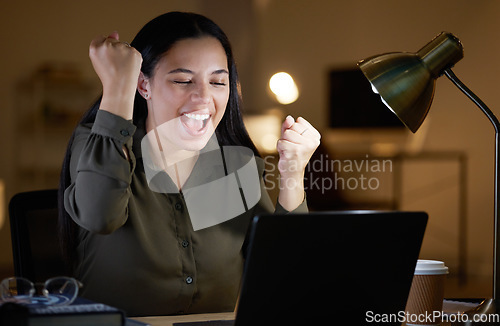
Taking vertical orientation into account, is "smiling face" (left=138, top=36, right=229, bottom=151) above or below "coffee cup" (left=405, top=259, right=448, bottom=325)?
above

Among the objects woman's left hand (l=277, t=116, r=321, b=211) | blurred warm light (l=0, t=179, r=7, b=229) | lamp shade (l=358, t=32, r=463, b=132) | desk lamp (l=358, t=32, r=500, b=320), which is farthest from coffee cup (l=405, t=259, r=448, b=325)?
blurred warm light (l=0, t=179, r=7, b=229)

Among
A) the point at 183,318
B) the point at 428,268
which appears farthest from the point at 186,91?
the point at 428,268

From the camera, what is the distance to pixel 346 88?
5.89m

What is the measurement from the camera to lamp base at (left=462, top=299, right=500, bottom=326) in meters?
0.99

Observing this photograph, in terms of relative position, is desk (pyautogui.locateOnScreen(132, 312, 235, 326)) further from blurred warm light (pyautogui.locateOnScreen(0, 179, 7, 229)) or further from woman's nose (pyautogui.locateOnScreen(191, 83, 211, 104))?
blurred warm light (pyautogui.locateOnScreen(0, 179, 7, 229))

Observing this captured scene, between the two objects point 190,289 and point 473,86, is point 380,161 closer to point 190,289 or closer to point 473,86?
point 473,86

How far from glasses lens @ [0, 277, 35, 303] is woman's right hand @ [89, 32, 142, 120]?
0.40 metres

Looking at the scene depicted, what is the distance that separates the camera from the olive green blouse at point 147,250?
4.12 feet

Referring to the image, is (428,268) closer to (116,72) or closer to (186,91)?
(116,72)

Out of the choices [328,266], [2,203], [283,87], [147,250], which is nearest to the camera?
[328,266]

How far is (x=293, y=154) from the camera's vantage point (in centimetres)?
143

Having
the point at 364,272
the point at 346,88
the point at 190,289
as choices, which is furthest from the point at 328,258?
the point at 346,88

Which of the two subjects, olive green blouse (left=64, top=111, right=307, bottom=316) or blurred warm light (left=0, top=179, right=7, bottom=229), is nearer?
olive green blouse (left=64, top=111, right=307, bottom=316)

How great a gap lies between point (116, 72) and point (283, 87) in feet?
16.1
